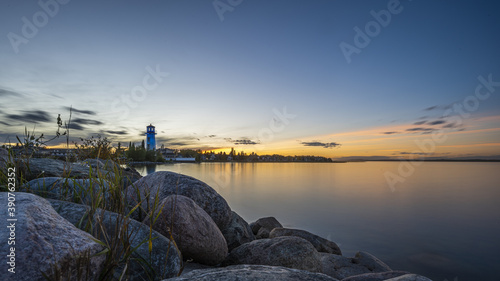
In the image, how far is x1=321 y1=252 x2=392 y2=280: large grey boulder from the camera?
20.3 feet

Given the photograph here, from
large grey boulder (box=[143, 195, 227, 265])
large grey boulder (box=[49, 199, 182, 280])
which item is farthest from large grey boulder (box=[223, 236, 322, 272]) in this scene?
large grey boulder (box=[49, 199, 182, 280])

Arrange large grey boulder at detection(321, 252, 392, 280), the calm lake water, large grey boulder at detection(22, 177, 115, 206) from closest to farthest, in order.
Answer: large grey boulder at detection(22, 177, 115, 206) → large grey boulder at detection(321, 252, 392, 280) → the calm lake water

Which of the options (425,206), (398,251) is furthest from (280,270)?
(425,206)

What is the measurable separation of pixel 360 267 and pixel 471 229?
11.7 metres

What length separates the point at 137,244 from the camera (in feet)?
9.21

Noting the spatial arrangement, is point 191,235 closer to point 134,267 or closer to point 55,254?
point 134,267

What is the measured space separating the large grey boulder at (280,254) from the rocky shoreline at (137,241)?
0.02 meters

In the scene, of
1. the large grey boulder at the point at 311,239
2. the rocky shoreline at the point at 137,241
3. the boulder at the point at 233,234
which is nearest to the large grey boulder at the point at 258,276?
the rocky shoreline at the point at 137,241

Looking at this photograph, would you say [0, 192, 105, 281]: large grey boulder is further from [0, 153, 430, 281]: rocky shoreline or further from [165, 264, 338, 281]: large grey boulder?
[165, 264, 338, 281]: large grey boulder


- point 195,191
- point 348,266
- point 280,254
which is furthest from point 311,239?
point 195,191

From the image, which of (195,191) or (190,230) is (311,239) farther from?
(190,230)

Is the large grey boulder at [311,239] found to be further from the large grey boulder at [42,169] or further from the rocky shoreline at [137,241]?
the large grey boulder at [42,169]

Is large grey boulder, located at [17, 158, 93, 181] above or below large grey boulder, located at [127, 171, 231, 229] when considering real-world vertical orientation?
above

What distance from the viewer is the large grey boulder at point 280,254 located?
179 inches
